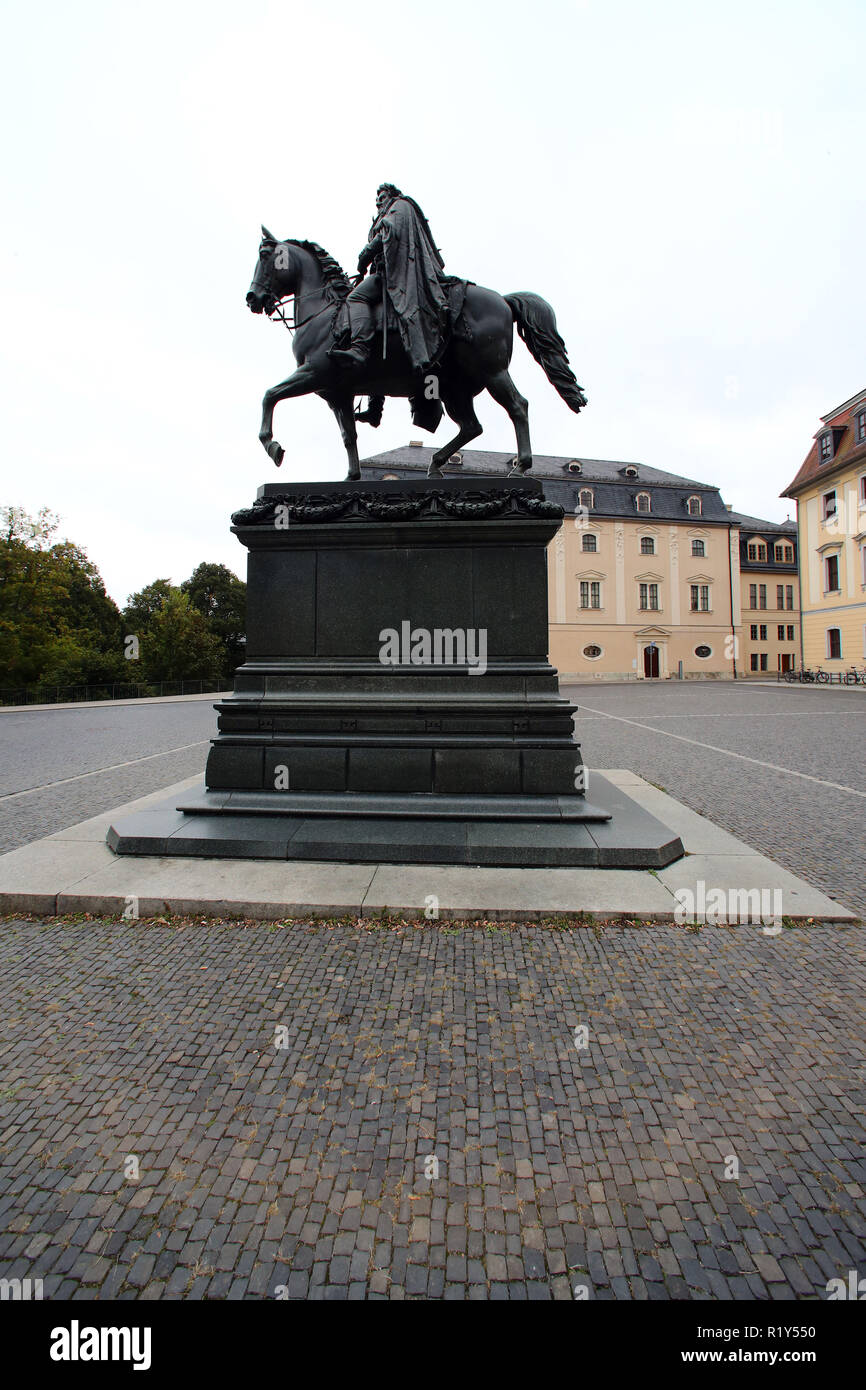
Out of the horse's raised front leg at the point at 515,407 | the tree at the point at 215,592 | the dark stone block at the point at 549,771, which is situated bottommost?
the dark stone block at the point at 549,771

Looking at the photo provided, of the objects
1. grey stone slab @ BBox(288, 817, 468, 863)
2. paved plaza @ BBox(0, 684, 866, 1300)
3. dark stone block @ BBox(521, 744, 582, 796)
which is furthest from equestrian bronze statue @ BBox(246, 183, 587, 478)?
paved plaza @ BBox(0, 684, 866, 1300)

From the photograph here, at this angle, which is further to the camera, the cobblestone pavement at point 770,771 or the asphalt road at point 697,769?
the asphalt road at point 697,769

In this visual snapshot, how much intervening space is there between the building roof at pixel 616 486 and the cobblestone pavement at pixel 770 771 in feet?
114

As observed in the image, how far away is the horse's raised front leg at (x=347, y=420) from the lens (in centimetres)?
673

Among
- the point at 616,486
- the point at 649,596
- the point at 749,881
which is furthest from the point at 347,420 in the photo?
the point at 616,486

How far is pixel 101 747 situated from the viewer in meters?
13.2

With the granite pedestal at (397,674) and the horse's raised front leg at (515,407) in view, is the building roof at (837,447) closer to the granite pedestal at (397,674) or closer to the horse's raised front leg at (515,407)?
the horse's raised front leg at (515,407)

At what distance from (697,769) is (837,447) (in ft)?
131

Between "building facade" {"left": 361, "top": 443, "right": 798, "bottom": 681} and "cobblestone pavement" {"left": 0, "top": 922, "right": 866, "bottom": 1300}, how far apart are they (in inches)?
1784

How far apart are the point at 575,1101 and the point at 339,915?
1.92m

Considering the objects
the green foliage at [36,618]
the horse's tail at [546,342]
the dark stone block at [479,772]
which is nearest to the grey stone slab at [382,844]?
the dark stone block at [479,772]

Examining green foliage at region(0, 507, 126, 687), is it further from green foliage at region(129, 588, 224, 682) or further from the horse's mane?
the horse's mane

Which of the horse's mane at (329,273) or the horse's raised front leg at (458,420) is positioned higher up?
the horse's mane at (329,273)
